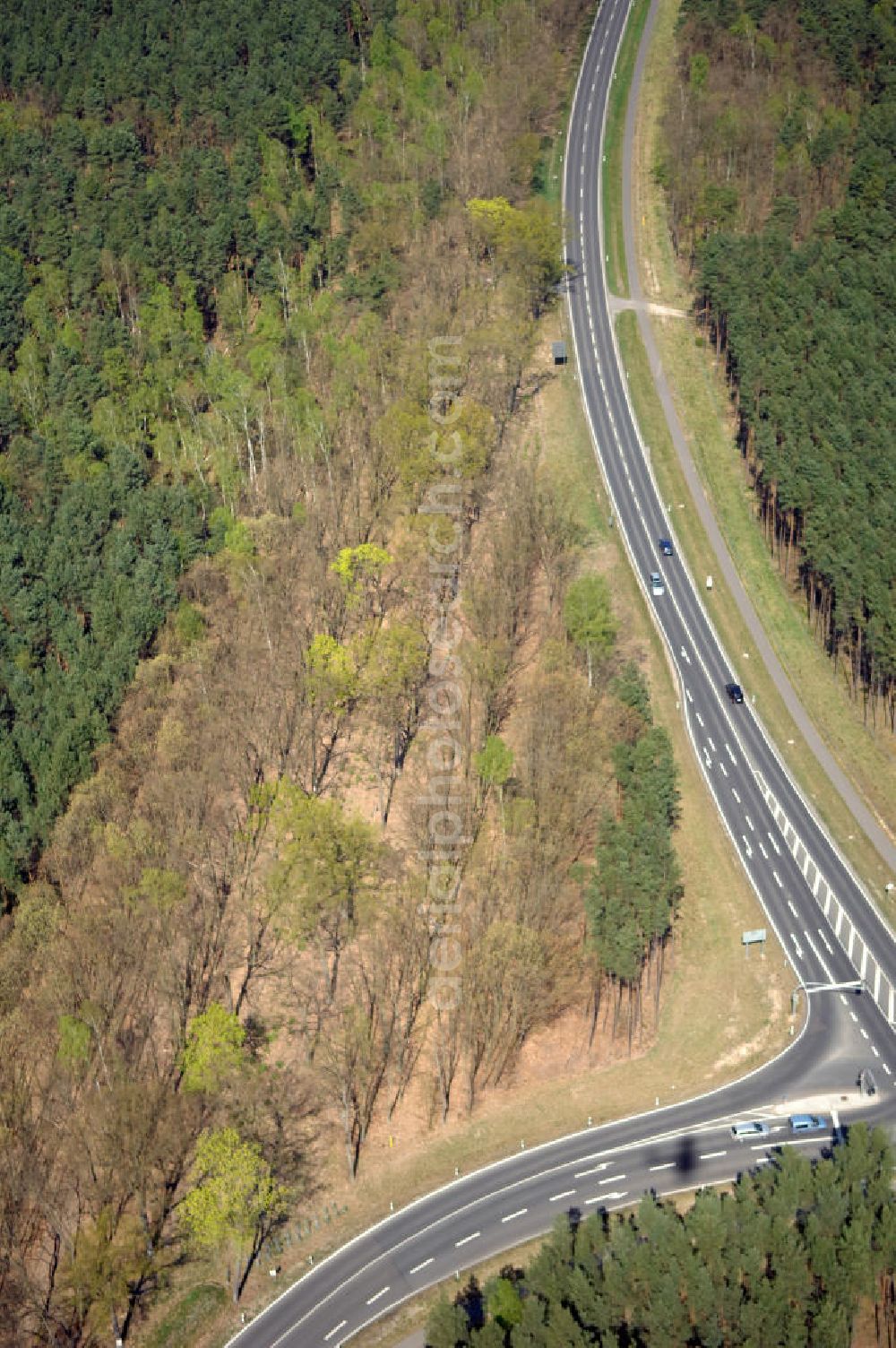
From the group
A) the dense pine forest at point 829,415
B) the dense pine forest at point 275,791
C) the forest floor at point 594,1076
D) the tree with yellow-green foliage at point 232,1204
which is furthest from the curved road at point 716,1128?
the dense pine forest at point 829,415

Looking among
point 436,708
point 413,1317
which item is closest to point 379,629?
point 436,708

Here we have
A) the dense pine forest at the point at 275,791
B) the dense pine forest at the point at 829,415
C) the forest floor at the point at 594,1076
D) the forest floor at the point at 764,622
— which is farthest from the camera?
the dense pine forest at the point at 829,415

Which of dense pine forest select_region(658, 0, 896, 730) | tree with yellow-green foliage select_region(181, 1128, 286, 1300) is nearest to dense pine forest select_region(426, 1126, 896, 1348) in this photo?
tree with yellow-green foliage select_region(181, 1128, 286, 1300)

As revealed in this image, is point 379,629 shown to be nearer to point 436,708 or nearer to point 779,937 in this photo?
point 436,708

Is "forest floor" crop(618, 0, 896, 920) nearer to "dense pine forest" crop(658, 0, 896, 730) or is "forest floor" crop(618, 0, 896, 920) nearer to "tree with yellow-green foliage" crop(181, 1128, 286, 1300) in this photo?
"dense pine forest" crop(658, 0, 896, 730)

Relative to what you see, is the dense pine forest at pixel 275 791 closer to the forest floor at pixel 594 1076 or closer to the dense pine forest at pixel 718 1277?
the forest floor at pixel 594 1076

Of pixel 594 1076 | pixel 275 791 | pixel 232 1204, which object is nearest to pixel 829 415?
pixel 275 791
